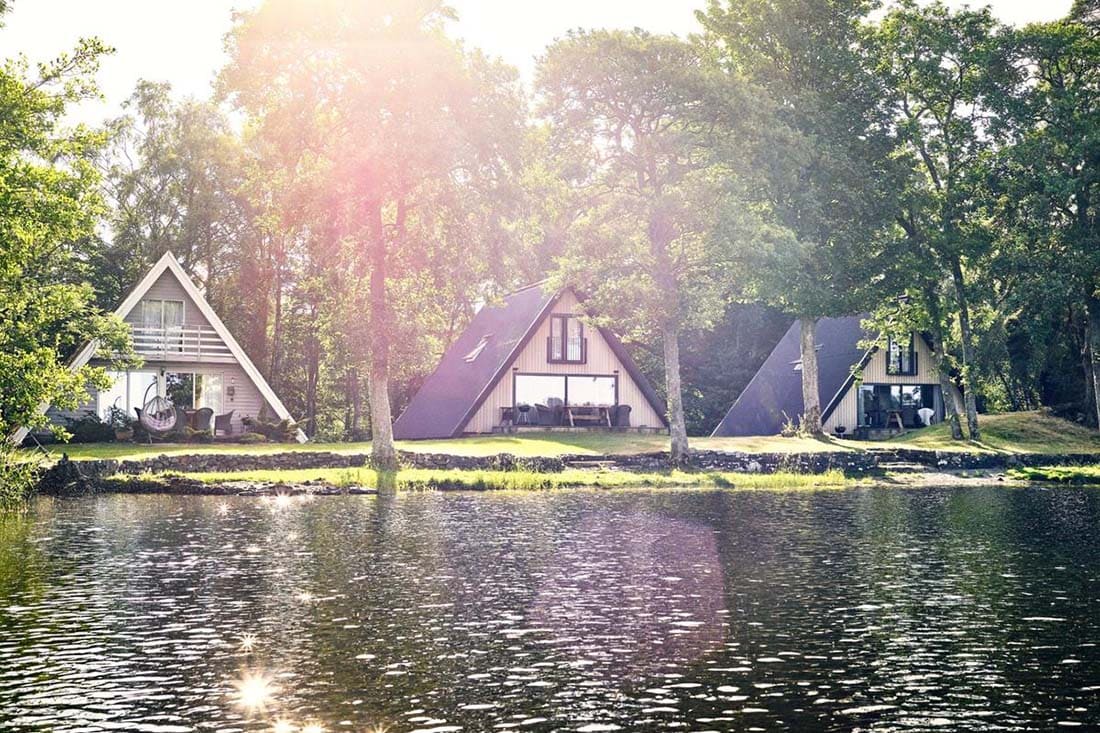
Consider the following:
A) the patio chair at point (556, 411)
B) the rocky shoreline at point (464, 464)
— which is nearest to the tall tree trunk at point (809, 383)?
the rocky shoreline at point (464, 464)

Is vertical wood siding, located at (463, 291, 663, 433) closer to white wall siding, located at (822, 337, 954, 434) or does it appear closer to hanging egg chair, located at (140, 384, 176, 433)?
white wall siding, located at (822, 337, 954, 434)

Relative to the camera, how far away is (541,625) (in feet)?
44.3

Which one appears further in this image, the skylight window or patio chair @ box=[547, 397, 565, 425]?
the skylight window

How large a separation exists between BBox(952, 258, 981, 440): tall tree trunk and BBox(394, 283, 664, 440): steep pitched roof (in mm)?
13433

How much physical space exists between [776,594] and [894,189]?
3630 centimetres

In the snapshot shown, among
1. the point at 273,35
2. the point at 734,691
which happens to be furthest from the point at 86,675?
the point at 273,35

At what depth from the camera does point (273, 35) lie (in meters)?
38.5

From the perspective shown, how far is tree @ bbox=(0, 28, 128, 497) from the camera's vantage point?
26.3 meters

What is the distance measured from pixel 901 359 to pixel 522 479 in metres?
29.4

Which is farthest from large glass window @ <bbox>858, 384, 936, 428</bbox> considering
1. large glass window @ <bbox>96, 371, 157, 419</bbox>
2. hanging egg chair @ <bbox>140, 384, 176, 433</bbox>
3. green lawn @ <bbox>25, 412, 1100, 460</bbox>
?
large glass window @ <bbox>96, 371, 157, 419</bbox>

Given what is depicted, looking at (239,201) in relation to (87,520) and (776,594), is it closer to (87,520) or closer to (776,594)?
(87,520)

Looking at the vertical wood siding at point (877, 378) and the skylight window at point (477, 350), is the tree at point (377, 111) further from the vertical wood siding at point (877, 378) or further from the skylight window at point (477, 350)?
the vertical wood siding at point (877, 378)

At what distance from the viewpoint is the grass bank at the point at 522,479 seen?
33.9m

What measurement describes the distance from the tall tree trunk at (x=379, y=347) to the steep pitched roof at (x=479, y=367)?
871 cm
